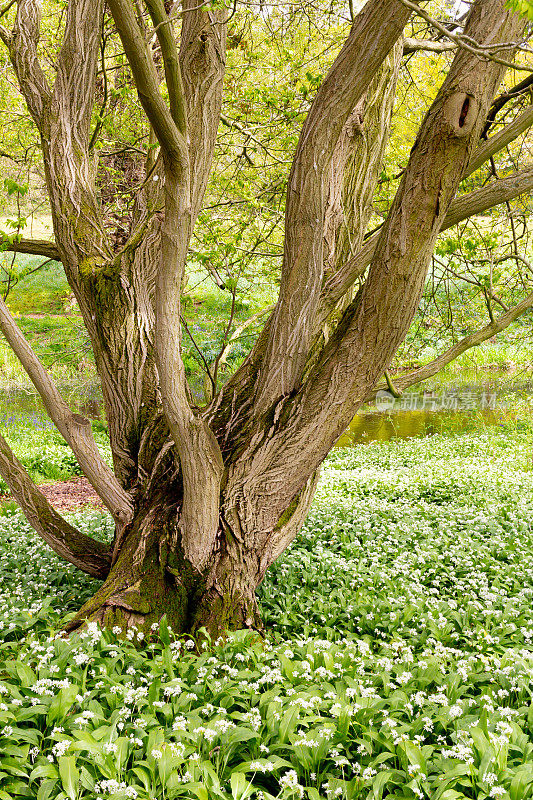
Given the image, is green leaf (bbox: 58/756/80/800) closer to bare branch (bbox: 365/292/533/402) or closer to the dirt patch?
bare branch (bbox: 365/292/533/402)

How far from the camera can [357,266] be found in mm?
3648

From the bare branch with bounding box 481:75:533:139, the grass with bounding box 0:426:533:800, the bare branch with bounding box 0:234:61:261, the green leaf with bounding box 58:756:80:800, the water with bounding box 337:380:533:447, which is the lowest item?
the grass with bounding box 0:426:533:800

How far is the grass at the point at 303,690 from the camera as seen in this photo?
2.32 meters

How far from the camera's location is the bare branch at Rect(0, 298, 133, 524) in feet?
13.1

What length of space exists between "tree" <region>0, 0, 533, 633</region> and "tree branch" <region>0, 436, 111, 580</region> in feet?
0.05

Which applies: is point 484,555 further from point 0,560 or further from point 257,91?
point 257,91

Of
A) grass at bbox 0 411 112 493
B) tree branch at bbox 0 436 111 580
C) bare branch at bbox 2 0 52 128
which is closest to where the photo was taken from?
tree branch at bbox 0 436 111 580

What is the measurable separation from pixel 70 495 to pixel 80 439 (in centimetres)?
594

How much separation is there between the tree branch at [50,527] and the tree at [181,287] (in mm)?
14

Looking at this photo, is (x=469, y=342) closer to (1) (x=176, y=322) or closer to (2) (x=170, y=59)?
(1) (x=176, y=322)

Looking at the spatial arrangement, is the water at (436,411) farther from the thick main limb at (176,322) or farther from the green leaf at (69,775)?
the green leaf at (69,775)

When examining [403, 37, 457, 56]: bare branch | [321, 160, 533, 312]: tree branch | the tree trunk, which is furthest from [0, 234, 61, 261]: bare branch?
[403, 37, 457, 56]: bare branch

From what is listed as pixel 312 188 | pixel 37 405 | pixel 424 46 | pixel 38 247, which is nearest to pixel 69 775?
pixel 312 188

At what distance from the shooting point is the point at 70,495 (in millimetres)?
9625
